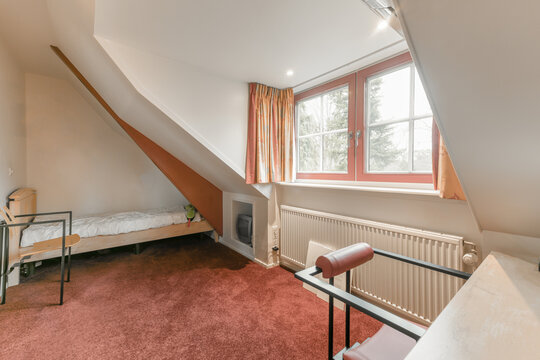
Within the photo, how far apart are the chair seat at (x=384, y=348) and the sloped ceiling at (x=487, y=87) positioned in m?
0.65

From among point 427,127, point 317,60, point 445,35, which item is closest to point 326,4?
point 317,60

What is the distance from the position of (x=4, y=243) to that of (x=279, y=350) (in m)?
2.54

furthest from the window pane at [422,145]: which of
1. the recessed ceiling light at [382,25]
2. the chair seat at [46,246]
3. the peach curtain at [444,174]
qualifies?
the chair seat at [46,246]

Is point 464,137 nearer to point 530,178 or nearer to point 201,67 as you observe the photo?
point 530,178

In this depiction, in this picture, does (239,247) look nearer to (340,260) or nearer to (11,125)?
(340,260)

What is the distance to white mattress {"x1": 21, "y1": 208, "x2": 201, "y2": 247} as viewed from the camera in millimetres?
2500

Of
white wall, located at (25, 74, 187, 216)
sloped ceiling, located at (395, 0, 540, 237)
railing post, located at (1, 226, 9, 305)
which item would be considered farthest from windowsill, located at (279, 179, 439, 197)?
white wall, located at (25, 74, 187, 216)

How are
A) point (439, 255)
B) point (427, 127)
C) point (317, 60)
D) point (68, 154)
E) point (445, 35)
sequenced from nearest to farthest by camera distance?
1. point (445, 35)
2. point (439, 255)
3. point (427, 127)
4. point (317, 60)
5. point (68, 154)

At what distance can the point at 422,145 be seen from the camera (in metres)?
1.79

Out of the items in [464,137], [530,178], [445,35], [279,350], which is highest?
[445,35]

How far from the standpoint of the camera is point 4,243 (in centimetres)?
197

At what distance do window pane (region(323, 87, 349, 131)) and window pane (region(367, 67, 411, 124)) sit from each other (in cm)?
25

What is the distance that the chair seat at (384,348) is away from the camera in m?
0.82

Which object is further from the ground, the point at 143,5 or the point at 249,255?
the point at 143,5
